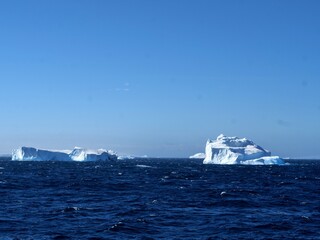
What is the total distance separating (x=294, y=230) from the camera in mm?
27641

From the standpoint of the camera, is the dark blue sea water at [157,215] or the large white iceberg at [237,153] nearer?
the dark blue sea water at [157,215]

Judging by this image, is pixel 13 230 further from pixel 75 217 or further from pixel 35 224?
pixel 75 217

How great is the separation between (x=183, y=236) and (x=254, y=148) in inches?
6426

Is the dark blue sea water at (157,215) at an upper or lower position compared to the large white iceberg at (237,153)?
lower

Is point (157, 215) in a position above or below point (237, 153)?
below

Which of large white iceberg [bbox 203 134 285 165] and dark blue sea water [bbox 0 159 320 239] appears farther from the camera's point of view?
large white iceberg [bbox 203 134 285 165]

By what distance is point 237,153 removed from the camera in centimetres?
17812

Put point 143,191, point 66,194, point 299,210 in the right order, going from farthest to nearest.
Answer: point 143,191 → point 66,194 → point 299,210

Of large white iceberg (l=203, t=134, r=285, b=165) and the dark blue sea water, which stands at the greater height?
large white iceberg (l=203, t=134, r=285, b=165)

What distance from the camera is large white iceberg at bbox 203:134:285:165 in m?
179

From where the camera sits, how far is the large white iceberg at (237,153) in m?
179

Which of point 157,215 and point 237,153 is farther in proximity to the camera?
point 237,153

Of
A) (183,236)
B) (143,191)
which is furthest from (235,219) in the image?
(143,191)

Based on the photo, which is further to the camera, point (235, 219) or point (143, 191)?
point (143, 191)
